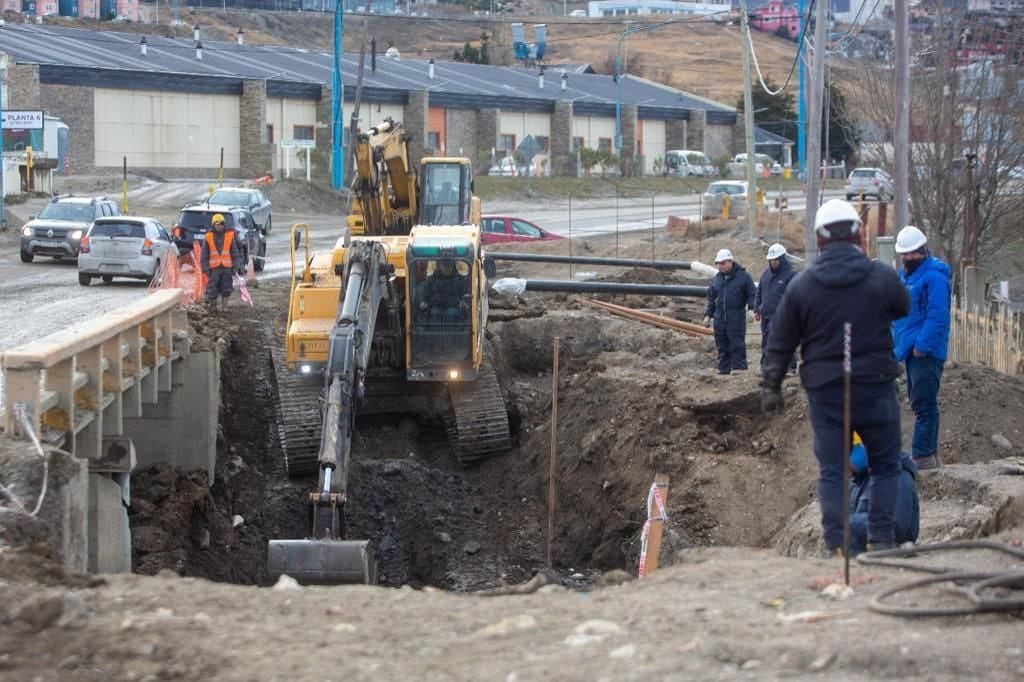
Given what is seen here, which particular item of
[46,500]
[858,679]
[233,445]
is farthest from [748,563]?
[233,445]

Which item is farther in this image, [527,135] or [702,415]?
[527,135]

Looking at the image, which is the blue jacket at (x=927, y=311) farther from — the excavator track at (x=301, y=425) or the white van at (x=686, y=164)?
the white van at (x=686, y=164)

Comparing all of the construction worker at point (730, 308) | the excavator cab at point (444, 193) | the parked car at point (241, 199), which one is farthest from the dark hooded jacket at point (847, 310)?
the parked car at point (241, 199)

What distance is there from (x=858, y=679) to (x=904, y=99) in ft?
38.6

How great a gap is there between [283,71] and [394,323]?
171 feet

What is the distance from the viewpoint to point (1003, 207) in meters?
24.8

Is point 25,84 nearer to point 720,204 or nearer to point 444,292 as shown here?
point 720,204

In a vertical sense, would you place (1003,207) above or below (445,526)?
above

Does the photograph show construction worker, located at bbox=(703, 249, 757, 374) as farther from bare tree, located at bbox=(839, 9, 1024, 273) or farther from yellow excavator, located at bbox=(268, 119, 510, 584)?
bare tree, located at bbox=(839, 9, 1024, 273)

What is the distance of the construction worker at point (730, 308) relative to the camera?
1711cm

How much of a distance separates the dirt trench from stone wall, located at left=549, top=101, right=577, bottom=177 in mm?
56119

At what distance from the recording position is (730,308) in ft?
56.1

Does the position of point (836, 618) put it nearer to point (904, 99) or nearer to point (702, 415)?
point (702, 415)

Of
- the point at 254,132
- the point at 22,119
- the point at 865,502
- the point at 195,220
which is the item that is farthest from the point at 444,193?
the point at 254,132
